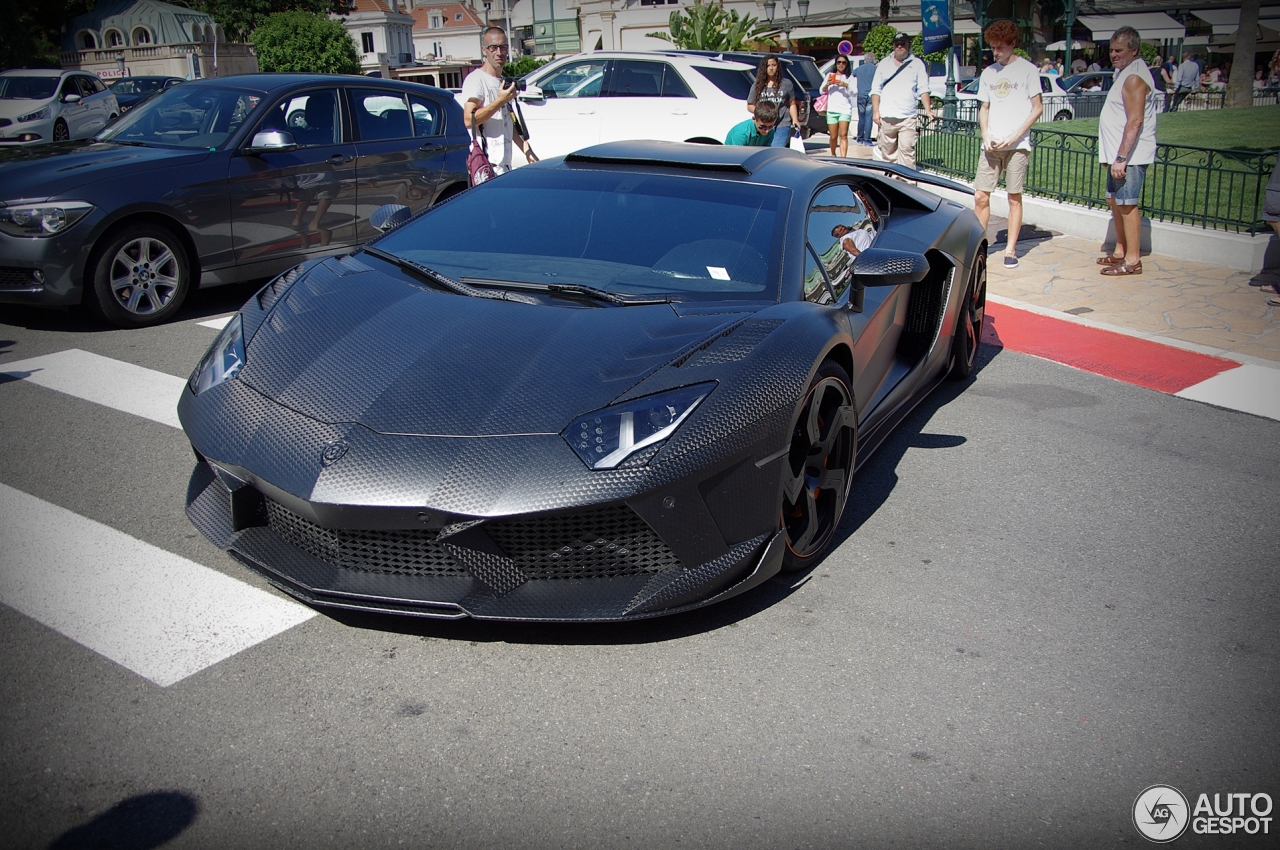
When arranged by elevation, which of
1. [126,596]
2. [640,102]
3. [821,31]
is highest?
[821,31]

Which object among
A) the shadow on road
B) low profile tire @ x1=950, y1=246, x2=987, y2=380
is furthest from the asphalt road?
low profile tire @ x1=950, y1=246, x2=987, y2=380

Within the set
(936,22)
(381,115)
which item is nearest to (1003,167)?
(381,115)

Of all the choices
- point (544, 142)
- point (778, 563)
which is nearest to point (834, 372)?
point (778, 563)

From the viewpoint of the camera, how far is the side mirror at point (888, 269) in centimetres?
369

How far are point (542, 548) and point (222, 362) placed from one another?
1441 millimetres

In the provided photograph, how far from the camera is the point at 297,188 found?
7266 mm

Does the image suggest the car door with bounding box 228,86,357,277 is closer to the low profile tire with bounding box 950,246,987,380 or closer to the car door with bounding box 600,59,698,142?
the low profile tire with bounding box 950,246,987,380

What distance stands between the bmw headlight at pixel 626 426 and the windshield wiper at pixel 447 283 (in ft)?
2.64

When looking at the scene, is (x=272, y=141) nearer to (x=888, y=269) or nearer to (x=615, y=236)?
(x=615, y=236)

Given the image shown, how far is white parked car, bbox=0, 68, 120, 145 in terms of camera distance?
1931cm

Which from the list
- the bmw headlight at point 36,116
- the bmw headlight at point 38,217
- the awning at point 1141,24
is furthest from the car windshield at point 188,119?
the awning at point 1141,24

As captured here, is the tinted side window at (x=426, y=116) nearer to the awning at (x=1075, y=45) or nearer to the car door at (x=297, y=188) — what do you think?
the car door at (x=297, y=188)

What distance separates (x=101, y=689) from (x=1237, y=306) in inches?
308

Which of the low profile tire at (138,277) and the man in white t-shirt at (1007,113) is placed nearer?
the low profile tire at (138,277)
